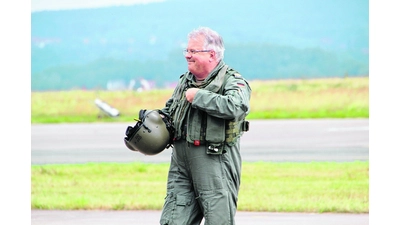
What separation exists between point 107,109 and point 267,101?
16.6ft

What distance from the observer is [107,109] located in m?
24.0

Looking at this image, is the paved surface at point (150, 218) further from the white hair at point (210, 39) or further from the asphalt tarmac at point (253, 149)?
the white hair at point (210, 39)

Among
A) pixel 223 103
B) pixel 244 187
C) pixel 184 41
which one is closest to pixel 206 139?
pixel 223 103

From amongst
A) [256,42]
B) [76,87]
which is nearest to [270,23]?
[256,42]

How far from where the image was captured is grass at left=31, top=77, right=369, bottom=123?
77.2ft

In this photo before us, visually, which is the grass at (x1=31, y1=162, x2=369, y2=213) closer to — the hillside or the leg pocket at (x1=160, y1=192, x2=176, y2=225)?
the leg pocket at (x1=160, y1=192, x2=176, y2=225)

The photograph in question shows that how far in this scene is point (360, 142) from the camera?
1612 centimetres

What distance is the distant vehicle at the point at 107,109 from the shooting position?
23750mm

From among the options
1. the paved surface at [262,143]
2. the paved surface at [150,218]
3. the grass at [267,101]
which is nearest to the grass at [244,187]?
the paved surface at [150,218]

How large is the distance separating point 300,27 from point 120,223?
2035 centimetres

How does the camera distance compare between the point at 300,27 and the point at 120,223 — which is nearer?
the point at 120,223
